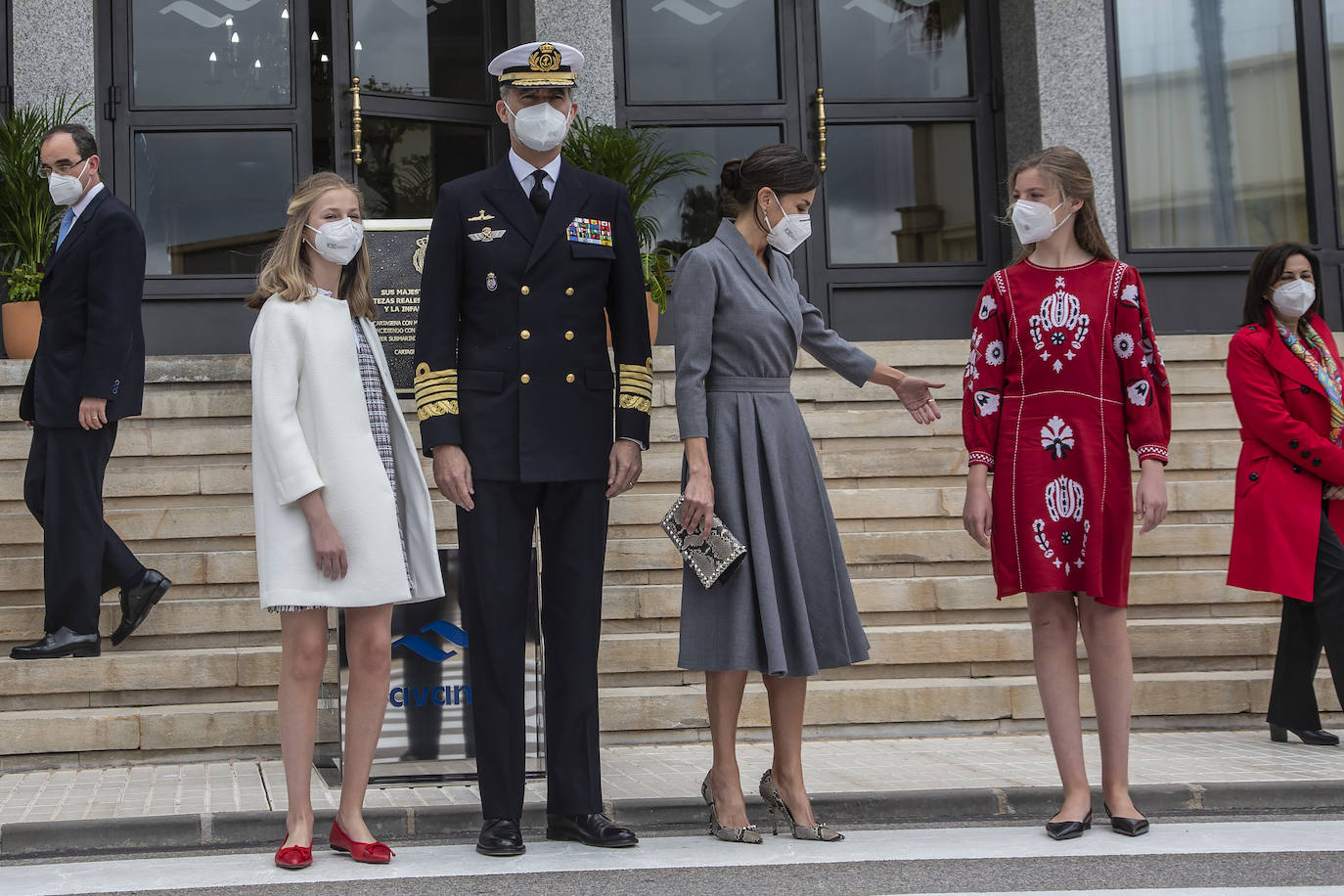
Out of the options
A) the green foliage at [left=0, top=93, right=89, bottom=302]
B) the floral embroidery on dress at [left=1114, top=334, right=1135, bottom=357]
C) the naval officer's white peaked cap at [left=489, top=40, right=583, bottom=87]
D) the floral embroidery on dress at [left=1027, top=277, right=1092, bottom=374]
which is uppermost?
the green foliage at [left=0, top=93, right=89, bottom=302]

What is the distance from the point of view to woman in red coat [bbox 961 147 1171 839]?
195 inches

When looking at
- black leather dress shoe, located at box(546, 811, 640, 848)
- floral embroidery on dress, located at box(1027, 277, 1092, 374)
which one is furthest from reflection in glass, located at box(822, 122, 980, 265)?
black leather dress shoe, located at box(546, 811, 640, 848)

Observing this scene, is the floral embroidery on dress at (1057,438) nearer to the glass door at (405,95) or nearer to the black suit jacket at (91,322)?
the black suit jacket at (91,322)

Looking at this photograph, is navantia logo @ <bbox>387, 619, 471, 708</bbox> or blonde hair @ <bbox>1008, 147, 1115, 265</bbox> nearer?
blonde hair @ <bbox>1008, 147, 1115, 265</bbox>

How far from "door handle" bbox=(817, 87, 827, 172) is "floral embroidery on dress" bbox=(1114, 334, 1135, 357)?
7.18 m

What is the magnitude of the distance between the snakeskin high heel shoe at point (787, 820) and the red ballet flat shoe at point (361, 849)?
1.22m

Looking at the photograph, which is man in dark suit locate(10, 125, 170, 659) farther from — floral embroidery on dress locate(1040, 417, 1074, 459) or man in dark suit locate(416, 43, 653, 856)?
floral embroidery on dress locate(1040, 417, 1074, 459)

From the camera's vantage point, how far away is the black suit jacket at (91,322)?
6.58 meters

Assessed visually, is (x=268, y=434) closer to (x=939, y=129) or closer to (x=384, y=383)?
(x=384, y=383)

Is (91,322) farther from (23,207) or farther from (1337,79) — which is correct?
(1337,79)

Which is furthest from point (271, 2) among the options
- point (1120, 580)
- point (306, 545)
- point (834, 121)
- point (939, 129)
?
point (1120, 580)

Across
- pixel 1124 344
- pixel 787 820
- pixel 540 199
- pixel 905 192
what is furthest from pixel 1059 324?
pixel 905 192

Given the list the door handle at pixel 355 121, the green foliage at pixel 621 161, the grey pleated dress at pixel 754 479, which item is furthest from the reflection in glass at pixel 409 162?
the grey pleated dress at pixel 754 479

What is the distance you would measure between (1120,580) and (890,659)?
7.42 feet
